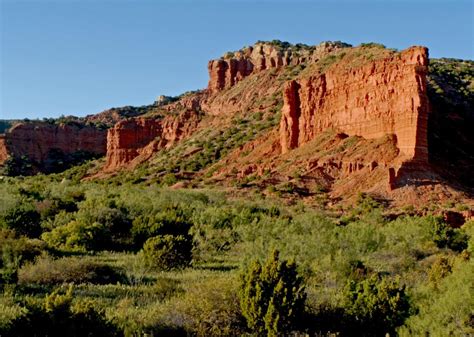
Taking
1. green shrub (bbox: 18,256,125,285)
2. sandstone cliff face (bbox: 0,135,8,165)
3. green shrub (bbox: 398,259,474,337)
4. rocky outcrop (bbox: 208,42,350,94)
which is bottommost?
green shrub (bbox: 18,256,125,285)

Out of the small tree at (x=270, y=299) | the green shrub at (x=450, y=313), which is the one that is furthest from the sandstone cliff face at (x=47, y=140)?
the green shrub at (x=450, y=313)

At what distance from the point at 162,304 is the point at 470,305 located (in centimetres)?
572

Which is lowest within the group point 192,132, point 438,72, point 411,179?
point 411,179

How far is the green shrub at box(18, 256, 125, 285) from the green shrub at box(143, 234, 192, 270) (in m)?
2.10

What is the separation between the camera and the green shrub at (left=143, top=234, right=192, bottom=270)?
57.8 feet

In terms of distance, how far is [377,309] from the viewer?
37.6 ft

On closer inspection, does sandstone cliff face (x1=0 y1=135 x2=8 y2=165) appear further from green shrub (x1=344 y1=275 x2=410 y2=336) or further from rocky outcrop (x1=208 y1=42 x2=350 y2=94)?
green shrub (x1=344 y1=275 x2=410 y2=336)

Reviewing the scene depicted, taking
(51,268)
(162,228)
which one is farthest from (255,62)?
(51,268)

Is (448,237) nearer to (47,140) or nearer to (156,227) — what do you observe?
(156,227)

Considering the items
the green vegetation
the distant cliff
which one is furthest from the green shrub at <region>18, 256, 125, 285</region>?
the distant cliff

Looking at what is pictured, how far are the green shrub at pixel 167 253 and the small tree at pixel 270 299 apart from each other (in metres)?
6.73

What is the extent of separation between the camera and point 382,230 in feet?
85.3

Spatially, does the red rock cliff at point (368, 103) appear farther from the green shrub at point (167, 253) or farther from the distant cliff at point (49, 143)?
the distant cliff at point (49, 143)

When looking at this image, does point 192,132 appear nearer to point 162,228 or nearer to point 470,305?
point 162,228
